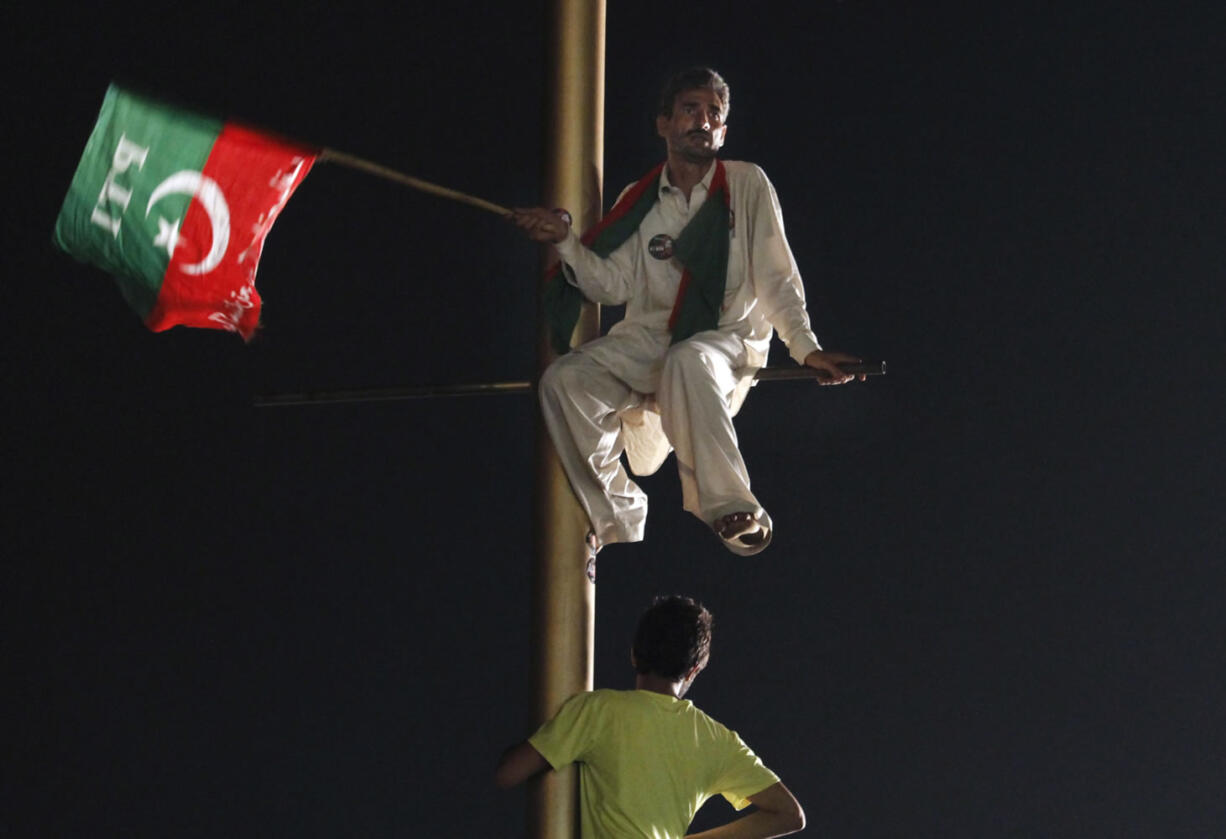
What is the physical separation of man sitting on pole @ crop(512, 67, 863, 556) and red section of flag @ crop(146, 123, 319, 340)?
42cm

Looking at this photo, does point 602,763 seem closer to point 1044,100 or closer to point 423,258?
point 423,258

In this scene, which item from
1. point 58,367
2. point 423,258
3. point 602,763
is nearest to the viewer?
point 602,763

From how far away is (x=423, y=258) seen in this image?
14.8ft

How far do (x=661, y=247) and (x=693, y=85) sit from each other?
0.92ft

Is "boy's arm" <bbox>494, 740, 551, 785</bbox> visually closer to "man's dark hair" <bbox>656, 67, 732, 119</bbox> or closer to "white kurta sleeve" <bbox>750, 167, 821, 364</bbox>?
"white kurta sleeve" <bbox>750, 167, 821, 364</bbox>

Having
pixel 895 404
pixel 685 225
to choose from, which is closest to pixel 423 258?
pixel 895 404

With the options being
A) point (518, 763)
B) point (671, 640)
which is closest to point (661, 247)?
point (671, 640)

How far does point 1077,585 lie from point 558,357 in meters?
1.89

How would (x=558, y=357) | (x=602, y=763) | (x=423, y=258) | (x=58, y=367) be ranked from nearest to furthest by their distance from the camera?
(x=602, y=763), (x=558, y=357), (x=58, y=367), (x=423, y=258)

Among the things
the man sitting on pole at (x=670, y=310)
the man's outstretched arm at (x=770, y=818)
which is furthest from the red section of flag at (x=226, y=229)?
the man's outstretched arm at (x=770, y=818)

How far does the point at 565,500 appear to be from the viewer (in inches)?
117

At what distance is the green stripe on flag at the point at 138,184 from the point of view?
2.77m

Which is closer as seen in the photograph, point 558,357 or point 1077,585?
point 558,357

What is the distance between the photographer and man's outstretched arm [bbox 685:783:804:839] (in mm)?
Result: 2824
